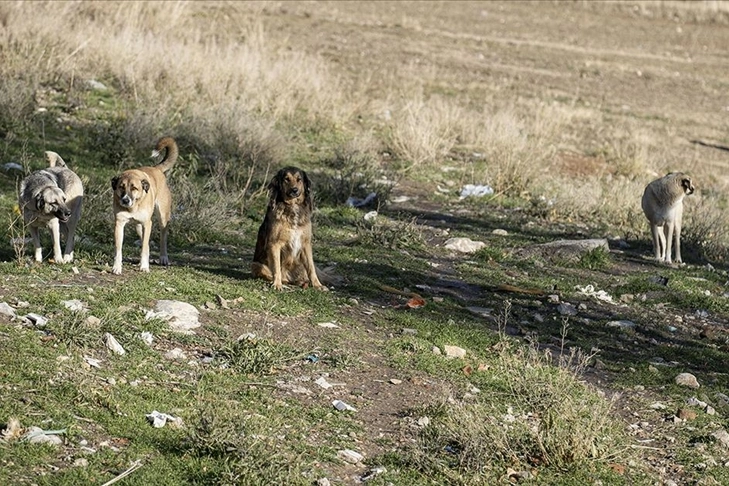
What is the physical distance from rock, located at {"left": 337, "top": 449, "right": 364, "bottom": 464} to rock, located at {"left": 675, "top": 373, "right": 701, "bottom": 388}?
298 centimetres

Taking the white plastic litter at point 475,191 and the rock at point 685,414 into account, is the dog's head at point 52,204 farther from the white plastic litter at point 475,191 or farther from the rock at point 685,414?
the white plastic litter at point 475,191

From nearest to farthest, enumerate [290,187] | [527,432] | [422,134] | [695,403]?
[527,432], [695,403], [290,187], [422,134]

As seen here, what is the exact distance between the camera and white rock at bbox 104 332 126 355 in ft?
22.0

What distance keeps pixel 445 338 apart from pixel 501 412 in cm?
138

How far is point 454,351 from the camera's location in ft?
25.9

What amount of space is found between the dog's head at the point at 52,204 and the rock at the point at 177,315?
114cm

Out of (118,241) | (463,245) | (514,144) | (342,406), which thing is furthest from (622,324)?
(514,144)

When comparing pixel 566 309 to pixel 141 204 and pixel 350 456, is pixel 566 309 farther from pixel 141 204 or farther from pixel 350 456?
pixel 350 456

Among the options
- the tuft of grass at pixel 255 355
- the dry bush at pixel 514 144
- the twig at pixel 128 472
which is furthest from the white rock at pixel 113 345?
the dry bush at pixel 514 144

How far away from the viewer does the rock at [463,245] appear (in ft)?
38.4

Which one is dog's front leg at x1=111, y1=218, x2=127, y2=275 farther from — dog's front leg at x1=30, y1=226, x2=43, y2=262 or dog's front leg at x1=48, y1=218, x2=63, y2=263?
dog's front leg at x1=30, y1=226, x2=43, y2=262

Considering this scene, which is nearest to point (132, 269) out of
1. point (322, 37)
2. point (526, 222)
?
point (526, 222)

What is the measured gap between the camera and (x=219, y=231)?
1116 centimetres

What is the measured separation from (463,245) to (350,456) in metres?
6.06
